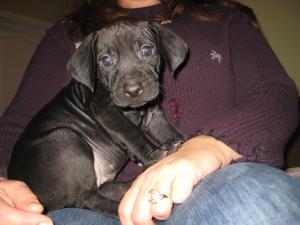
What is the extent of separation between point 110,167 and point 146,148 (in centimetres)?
30

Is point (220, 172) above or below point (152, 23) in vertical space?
below

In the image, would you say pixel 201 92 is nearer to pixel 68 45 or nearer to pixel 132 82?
pixel 132 82

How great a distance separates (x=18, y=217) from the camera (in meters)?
1.42

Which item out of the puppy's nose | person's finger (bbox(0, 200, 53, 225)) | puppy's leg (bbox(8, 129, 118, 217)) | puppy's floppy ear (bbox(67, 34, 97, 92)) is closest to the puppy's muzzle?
the puppy's nose

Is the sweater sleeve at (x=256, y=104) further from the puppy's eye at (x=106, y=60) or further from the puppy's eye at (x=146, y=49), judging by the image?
the puppy's eye at (x=106, y=60)

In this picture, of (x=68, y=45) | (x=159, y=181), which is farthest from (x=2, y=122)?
(x=159, y=181)

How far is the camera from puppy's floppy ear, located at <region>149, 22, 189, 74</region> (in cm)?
201

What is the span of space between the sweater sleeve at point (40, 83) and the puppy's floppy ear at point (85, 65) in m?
0.46

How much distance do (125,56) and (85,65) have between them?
0.77ft

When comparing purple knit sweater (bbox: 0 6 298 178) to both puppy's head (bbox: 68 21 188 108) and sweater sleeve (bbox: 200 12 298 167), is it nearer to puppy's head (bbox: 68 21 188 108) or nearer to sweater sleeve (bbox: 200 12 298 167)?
sweater sleeve (bbox: 200 12 298 167)

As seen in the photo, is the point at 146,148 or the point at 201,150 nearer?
the point at 201,150

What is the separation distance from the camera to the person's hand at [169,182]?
1.22m

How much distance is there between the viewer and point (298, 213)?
1059 mm

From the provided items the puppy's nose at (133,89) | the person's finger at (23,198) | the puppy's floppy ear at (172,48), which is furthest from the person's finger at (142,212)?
the puppy's floppy ear at (172,48)
